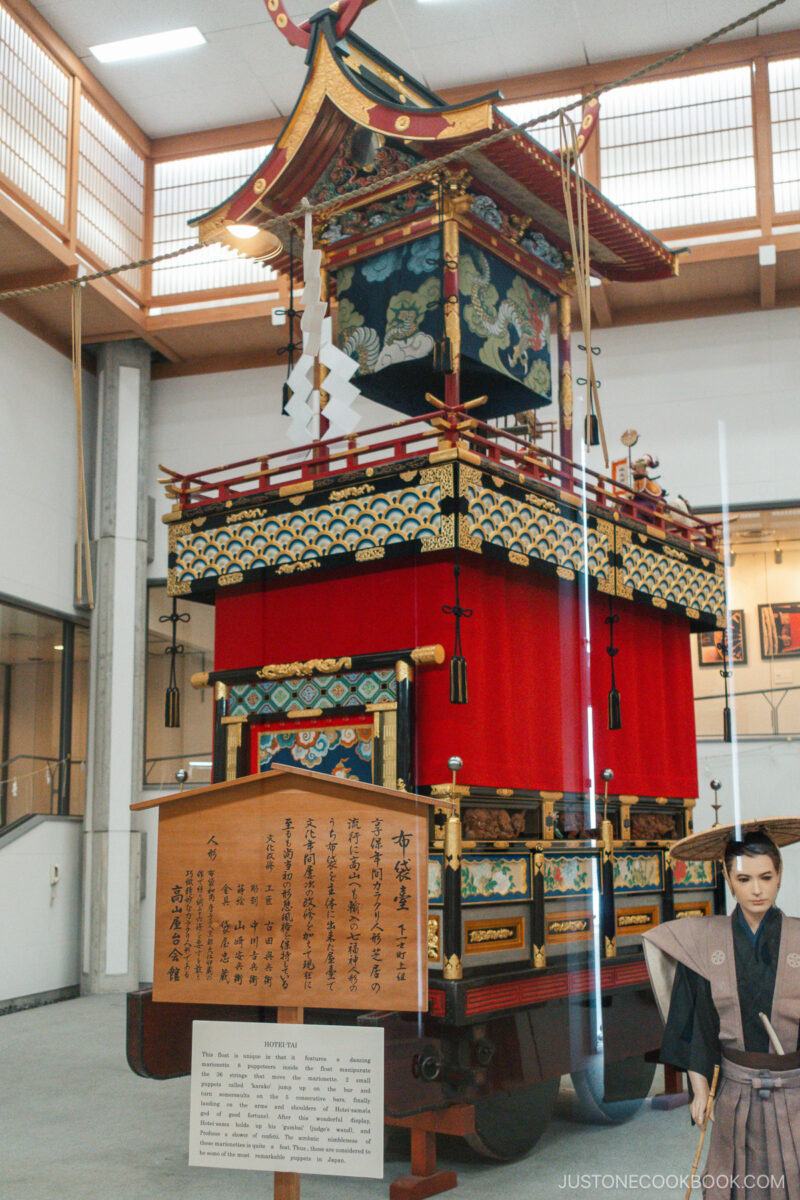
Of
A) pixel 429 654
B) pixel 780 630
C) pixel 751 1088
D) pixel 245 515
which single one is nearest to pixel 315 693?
pixel 429 654

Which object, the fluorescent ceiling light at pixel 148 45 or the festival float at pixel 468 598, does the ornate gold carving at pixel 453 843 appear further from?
the fluorescent ceiling light at pixel 148 45

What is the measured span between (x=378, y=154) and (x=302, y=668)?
234cm

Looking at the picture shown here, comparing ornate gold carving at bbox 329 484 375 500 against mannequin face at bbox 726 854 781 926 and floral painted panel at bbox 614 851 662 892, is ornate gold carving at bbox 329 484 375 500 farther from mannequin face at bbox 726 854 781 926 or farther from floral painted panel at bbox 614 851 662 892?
mannequin face at bbox 726 854 781 926

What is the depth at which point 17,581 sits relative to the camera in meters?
7.35

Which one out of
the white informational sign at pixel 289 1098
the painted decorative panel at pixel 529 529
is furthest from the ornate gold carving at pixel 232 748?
the white informational sign at pixel 289 1098

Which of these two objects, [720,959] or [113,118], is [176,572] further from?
[720,959]

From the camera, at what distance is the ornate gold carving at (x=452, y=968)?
4074 millimetres

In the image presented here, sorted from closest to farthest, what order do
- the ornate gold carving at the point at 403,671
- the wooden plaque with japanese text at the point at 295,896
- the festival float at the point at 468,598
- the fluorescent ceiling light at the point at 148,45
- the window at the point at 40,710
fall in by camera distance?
the wooden plaque with japanese text at the point at 295,896 < the festival float at the point at 468,598 < the ornate gold carving at the point at 403,671 < the fluorescent ceiling light at the point at 148,45 < the window at the point at 40,710

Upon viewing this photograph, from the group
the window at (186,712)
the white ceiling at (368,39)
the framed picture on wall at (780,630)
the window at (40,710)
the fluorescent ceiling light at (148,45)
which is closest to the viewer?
the framed picture on wall at (780,630)

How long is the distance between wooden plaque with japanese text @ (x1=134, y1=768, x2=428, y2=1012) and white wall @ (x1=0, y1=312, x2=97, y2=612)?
4.64 m

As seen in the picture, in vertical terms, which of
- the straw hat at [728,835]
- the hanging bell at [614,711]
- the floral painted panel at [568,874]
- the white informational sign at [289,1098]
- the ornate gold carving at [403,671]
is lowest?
the white informational sign at [289,1098]

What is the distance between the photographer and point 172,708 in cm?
517

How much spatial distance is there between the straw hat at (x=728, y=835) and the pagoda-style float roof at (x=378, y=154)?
3121 millimetres

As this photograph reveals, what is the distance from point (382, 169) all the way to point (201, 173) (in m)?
1.39
